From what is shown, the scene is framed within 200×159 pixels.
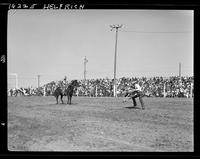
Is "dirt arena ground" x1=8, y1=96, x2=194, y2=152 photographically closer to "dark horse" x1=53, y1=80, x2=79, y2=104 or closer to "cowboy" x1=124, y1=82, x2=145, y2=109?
"cowboy" x1=124, y1=82, x2=145, y2=109

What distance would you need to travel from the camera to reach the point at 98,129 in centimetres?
452

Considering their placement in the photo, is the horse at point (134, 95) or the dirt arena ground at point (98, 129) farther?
the horse at point (134, 95)

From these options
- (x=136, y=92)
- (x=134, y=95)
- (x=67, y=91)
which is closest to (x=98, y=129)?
(x=136, y=92)

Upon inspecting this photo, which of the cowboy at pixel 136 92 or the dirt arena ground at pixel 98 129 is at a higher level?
the cowboy at pixel 136 92

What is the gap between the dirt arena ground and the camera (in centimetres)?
433

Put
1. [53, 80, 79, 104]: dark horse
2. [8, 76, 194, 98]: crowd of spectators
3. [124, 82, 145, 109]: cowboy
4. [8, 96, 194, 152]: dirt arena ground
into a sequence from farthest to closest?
[53, 80, 79, 104]: dark horse → [124, 82, 145, 109]: cowboy → [8, 76, 194, 98]: crowd of spectators → [8, 96, 194, 152]: dirt arena ground

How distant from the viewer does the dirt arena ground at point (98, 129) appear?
433 cm

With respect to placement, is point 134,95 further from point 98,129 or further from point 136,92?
point 98,129

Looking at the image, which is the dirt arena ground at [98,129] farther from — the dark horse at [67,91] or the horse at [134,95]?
the dark horse at [67,91]

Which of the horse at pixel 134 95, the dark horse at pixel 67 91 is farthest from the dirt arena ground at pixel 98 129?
the dark horse at pixel 67 91

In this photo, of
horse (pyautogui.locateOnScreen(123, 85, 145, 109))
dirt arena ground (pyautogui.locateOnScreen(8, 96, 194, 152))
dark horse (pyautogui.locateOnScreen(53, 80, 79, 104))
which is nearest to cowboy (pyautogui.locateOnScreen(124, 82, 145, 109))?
horse (pyautogui.locateOnScreen(123, 85, 145, 109))

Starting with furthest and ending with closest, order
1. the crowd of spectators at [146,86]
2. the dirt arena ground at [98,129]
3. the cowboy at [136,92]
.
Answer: the cowboy at [136,92] < the crowd of spectators at [146,86] < the dirt arena ground at [98,129]

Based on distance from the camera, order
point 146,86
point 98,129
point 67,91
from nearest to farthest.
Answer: point 98,129 → point 146,86 → point 67,91
